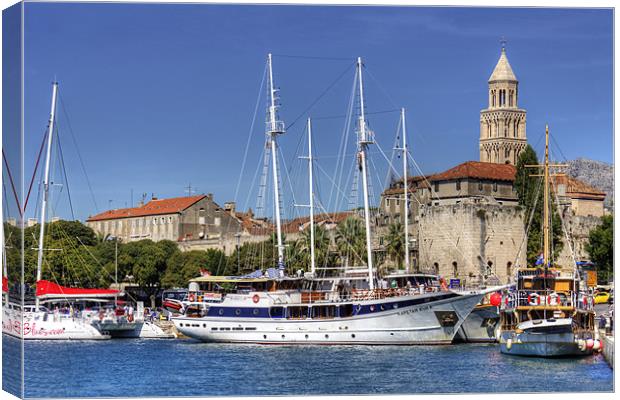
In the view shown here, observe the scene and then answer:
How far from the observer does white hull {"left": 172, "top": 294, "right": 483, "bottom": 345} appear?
3878 cm

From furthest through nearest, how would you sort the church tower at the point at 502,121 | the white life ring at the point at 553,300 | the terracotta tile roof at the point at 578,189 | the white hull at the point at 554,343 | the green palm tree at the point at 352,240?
1. the church tower at the point at 502,121
2. the terracotta tile roof at the point at 578,189
3. the green palm tree at the point at 352,240
4. the white life ring at the point at 553,300
5. the white hull at the point at 554,343

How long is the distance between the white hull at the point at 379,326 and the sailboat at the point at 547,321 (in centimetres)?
210

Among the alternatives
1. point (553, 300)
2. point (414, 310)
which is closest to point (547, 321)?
point (553, 300)

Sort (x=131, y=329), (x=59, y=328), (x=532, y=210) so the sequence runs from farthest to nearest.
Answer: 1. (x=532, y=210)
2. (x=131, y=329)
3. (x=59, y=328)

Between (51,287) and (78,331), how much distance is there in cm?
283

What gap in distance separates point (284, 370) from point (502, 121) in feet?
163

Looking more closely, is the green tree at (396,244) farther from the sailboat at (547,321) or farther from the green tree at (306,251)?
the sailboat at (547,321)

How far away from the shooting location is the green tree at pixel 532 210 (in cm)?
5278

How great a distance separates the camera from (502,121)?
79312 mm

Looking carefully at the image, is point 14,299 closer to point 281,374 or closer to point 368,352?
point 281,374

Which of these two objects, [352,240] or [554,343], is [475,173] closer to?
[352,240]

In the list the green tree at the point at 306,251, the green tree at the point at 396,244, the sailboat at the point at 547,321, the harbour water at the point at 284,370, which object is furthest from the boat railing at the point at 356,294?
the green tree at the point at 396,244

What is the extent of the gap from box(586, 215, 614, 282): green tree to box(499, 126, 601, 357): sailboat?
1359 cm

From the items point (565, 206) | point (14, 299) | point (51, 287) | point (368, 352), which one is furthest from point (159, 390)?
point (565, 206)
